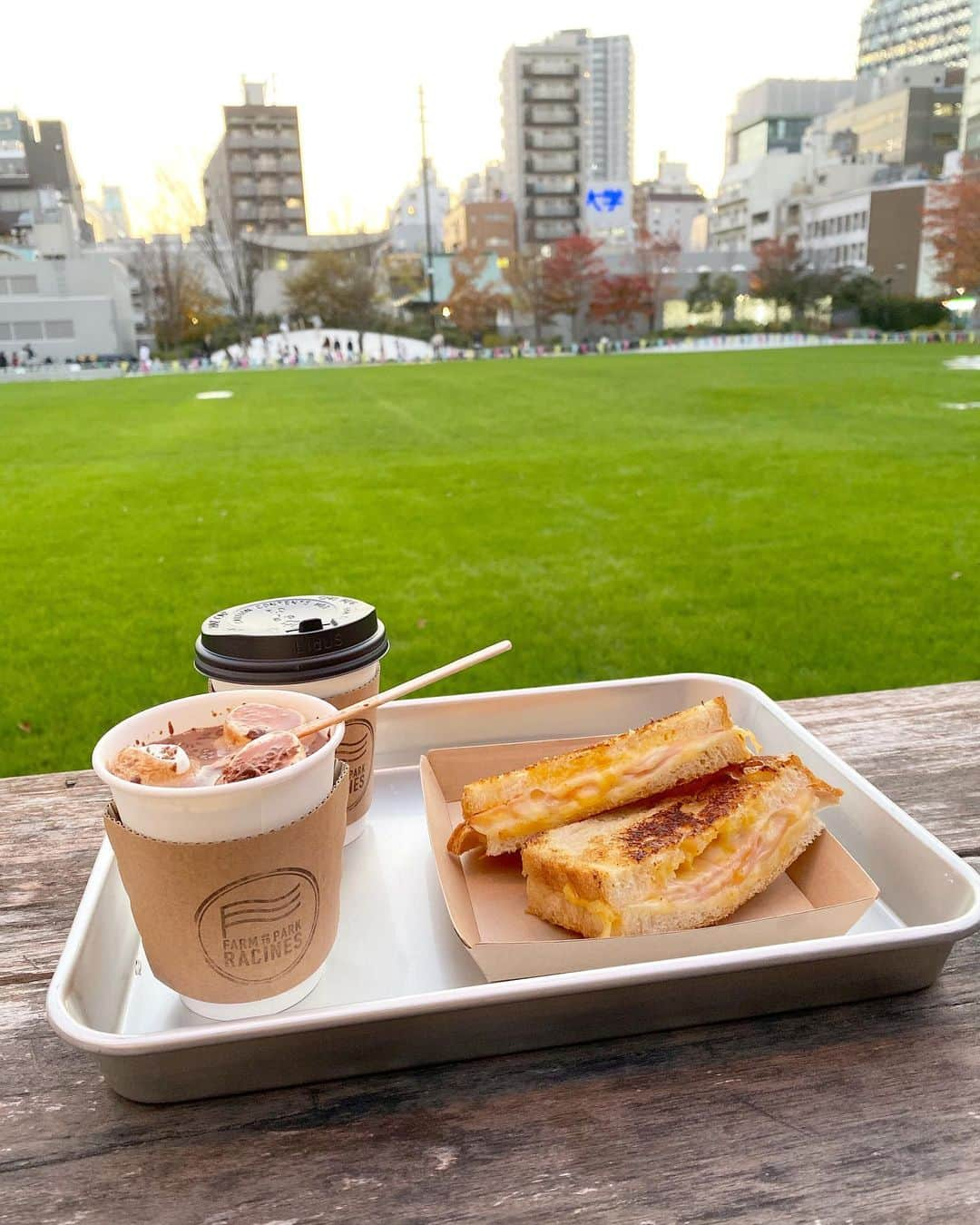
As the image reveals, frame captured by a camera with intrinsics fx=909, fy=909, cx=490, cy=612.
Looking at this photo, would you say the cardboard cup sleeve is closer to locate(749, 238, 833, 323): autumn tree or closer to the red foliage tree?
the red foliage tree

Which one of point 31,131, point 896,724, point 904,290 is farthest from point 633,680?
point 31,131

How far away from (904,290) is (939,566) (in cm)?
6551

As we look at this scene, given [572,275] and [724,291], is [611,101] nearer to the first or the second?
[724,291]

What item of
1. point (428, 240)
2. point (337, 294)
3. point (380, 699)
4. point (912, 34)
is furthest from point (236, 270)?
point (912, 34)

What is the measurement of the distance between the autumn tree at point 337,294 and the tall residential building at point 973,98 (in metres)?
43.8

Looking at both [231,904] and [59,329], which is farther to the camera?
[59,329]

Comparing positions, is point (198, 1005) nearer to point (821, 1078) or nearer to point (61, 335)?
point (821, 1078)

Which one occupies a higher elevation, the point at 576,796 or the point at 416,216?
the point at 416,216

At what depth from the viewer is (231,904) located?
0.76m

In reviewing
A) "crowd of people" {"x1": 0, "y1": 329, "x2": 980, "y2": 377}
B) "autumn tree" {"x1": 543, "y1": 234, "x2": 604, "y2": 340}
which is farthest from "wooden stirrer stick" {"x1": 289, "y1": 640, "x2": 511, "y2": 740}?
"autumn tree" {"x1": 543, "y1": 234, "x2": 604, "y2": 340}

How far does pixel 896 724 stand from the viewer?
1.44m

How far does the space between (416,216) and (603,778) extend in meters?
111

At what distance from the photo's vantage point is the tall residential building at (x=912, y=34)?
394 ft

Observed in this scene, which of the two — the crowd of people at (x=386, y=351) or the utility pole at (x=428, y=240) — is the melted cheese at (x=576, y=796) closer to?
the crowd of people at (x=386, y=351)
